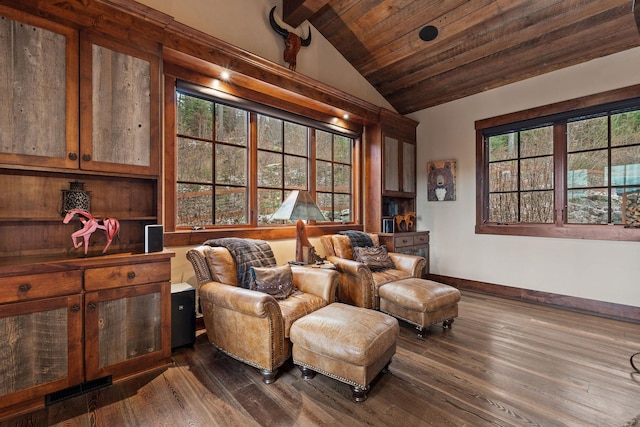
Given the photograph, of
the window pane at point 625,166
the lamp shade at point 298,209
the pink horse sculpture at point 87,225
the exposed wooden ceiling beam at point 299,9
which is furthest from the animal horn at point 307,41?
the window pane at point 625,166

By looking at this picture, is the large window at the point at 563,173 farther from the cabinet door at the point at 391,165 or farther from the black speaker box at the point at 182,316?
the black speaker box at the point at 182,316

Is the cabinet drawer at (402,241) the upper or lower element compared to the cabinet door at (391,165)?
lower

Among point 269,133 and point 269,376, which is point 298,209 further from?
point 269,376

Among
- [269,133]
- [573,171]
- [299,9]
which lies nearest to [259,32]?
[299,9]

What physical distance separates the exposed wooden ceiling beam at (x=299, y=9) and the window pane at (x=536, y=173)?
3.38 m

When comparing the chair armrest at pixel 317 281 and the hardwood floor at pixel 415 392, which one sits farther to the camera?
the chair armrest at pixel 317 281

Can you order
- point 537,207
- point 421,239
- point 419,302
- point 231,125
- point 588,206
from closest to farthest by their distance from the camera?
point 419,302 < point 231,125 < point 588,206 < point 537,207 < point 421,239

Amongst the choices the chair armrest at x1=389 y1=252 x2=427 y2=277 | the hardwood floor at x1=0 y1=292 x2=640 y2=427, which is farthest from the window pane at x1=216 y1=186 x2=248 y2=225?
the chair armrest at x1=389 y1=252 x2=427 y2=277

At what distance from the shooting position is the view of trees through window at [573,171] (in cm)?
346

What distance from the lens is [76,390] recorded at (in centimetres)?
192

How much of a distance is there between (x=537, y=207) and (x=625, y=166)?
0.96 metres

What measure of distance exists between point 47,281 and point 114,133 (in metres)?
1.07

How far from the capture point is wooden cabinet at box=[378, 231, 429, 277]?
14.4ft

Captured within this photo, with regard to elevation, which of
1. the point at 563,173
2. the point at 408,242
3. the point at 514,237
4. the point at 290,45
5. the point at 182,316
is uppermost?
the point at 290,45
